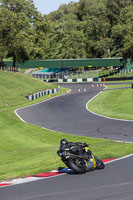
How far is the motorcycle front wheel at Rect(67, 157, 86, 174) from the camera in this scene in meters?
13.4

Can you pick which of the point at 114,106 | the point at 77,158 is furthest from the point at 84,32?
the point at 77,158

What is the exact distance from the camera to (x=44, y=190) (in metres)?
11.5

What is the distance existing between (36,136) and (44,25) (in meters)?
81.4

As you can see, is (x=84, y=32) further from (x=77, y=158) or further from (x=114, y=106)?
(x=77, y=158)

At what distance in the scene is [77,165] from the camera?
13.7m

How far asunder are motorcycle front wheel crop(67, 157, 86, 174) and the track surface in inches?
502

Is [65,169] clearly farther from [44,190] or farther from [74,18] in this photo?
[74,18]

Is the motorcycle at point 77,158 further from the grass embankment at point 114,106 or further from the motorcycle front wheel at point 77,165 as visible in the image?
the grass embankment at point 114,106

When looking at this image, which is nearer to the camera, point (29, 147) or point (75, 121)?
point (29, 147)

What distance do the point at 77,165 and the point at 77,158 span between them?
10.1 inches

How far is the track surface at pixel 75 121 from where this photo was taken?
29.7 m

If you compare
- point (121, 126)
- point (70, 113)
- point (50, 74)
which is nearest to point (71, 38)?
point (50, 74)

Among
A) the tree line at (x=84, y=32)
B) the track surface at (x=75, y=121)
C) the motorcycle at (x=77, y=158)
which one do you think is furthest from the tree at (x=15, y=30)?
the motorcycle at (x=77, y=158)

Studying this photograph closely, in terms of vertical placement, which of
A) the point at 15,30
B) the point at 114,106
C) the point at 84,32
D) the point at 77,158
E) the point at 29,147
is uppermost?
the point at 84,32
